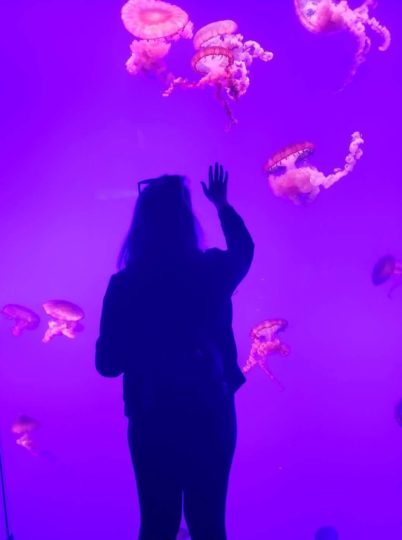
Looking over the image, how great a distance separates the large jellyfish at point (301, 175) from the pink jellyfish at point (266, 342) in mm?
1181

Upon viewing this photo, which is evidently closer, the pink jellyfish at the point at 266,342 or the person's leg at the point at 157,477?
the person's leg at the point at 157,477

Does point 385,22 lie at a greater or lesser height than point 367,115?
greater

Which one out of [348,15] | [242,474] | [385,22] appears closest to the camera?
[348,15]

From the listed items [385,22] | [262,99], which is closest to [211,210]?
[262,99]

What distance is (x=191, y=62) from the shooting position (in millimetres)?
3863

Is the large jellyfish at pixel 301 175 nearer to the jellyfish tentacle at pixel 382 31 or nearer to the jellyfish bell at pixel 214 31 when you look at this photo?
the jellyfish tentacle at pixel 382 31

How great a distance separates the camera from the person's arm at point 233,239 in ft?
5.29

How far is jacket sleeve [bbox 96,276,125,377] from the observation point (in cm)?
158

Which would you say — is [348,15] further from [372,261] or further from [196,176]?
[372,261]

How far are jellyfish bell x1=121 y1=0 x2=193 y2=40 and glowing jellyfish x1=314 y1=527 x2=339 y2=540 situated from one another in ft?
16.5

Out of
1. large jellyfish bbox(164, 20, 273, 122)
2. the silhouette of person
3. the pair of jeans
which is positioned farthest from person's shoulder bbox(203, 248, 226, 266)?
large jellyfish bbox(164, 20, 273, 122)

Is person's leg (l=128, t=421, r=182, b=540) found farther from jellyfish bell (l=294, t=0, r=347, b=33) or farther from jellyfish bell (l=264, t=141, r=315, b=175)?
jellyfish bell (l=294, t=0, r=347, b=33)

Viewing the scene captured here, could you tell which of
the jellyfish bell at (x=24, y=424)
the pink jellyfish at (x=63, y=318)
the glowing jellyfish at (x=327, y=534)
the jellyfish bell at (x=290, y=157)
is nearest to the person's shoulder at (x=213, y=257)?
the jellyfish bell at (x=290, y=157)

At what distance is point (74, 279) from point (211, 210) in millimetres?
1491
